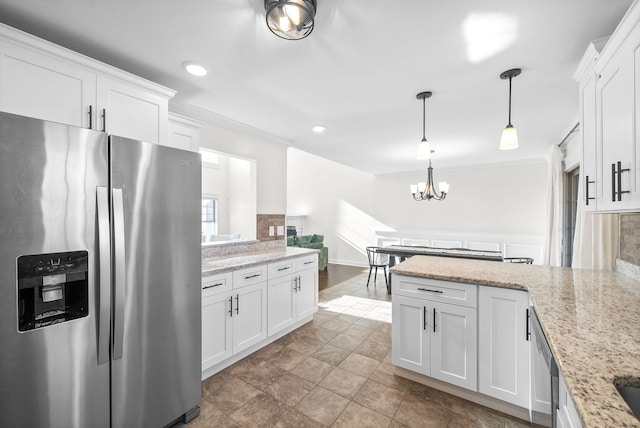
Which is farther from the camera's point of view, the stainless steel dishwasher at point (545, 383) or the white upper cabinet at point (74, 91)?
the white upper cabinet at point (74, 91)

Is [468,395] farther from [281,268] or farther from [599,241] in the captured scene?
[281,268]

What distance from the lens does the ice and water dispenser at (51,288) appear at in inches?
45.6

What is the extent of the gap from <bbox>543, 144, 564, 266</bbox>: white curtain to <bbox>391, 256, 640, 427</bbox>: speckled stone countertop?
233cm

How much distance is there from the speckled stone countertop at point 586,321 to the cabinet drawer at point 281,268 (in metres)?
1.24

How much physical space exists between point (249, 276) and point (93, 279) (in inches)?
51.0

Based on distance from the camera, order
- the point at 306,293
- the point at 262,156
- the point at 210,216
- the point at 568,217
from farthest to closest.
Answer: the point at 210,216 < the point at 568,217 < the point at 262,156 < the point at 306,293

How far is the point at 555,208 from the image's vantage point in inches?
157

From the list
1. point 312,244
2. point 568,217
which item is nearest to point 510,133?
point 568,217

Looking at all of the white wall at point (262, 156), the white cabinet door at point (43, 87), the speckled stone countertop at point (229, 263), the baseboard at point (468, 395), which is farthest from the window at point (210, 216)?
the baseboard at point (468, 395)

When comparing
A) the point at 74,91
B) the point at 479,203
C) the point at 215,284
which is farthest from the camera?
the point at 479,203

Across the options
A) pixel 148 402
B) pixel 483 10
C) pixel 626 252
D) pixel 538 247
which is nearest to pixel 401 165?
pixel 538 247

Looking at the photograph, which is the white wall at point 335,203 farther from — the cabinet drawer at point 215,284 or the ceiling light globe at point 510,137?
the cabinet drawer at point 215,284

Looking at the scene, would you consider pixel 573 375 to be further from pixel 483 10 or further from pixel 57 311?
pixel 57 311

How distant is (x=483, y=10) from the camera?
137cm
